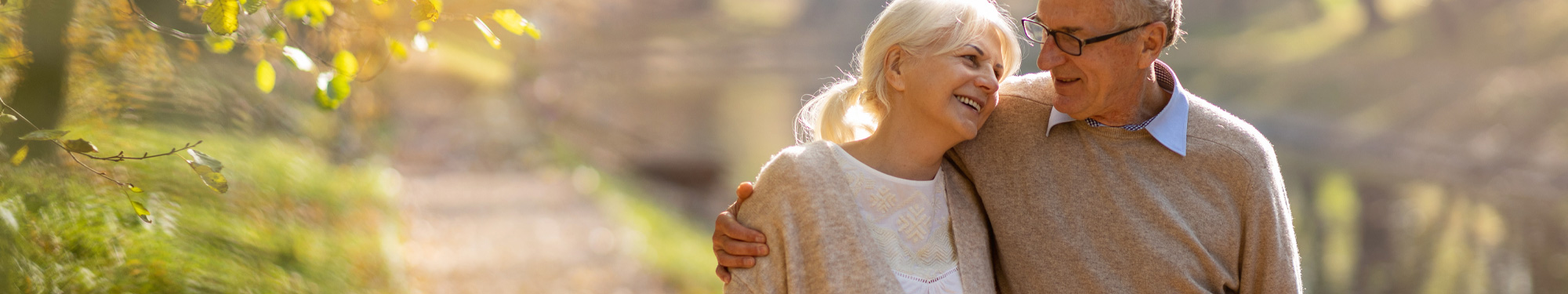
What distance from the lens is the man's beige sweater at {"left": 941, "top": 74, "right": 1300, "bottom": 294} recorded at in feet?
6.99

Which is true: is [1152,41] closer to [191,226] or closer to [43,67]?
[43,67]

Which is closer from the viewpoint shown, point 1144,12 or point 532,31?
point 532,31

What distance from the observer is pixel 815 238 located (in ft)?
6.72

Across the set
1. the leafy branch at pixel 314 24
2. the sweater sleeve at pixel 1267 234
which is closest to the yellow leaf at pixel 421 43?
the leafy branch at pixel 314 24

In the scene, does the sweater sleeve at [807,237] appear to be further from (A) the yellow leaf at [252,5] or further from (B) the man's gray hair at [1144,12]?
(A) the yellow leaf at [252,5]

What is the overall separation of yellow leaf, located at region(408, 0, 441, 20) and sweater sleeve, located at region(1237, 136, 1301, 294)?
1578 millimetres

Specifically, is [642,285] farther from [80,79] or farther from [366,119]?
[80,79]

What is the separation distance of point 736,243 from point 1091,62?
0.80 m

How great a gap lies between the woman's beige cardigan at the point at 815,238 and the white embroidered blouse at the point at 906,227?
0.08 feet

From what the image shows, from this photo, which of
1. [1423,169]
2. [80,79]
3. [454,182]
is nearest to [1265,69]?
[1423,169]

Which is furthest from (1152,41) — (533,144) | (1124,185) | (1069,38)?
(533,144)

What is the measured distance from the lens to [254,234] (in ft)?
11.5

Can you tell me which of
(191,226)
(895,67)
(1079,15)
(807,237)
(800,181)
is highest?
(1079,15)

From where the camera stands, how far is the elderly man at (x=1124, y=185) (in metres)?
2.13
